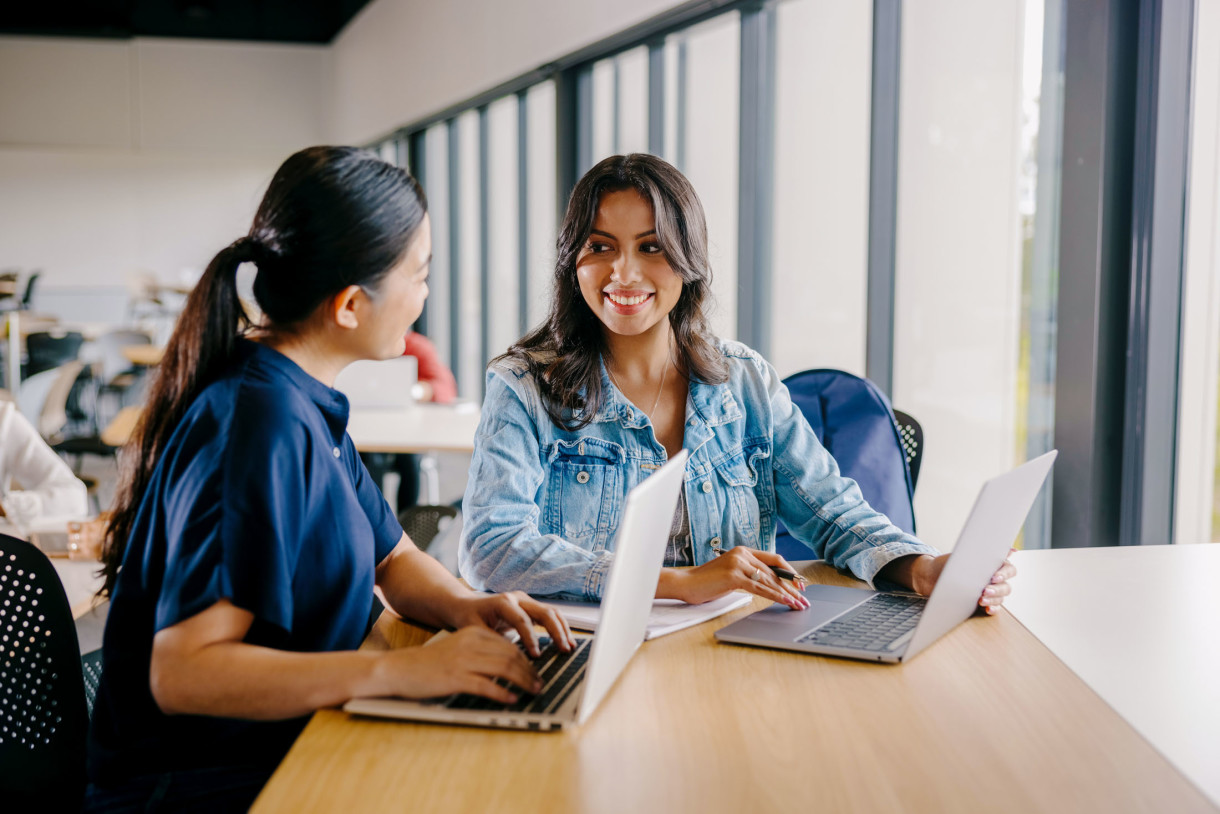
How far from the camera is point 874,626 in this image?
3.97 feet

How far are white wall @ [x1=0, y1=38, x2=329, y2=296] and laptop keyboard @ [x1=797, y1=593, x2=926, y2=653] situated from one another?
922cm

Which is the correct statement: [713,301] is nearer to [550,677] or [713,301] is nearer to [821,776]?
[550,677]

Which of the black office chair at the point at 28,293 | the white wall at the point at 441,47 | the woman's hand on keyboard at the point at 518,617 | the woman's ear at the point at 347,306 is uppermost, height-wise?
the white wall at the point at 441,47

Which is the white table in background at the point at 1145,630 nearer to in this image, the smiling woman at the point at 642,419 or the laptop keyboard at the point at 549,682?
the smiling woman at the point at 642,419

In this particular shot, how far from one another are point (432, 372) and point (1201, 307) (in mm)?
2973

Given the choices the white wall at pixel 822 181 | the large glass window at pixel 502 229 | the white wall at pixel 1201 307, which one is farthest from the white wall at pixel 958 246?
the large glass window at pixel 502 229

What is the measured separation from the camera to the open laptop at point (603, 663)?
2.88 ft

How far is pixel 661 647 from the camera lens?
3.80ft

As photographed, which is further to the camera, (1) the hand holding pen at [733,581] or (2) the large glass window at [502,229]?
(2) the large glass window at [502,229]

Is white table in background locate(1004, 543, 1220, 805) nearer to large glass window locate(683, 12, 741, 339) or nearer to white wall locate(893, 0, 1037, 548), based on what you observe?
white wall locate(893, 0, 1037, 548)

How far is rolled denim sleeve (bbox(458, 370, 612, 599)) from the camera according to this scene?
4.39ft

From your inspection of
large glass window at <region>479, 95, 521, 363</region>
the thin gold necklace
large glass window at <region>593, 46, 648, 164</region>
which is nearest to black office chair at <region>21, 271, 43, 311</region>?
large glass window at <region>479, 95, 521, 363</region>

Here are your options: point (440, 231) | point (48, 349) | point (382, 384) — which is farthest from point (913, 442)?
point (48, 349)

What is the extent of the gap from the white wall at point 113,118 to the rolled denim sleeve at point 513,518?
875 cm
